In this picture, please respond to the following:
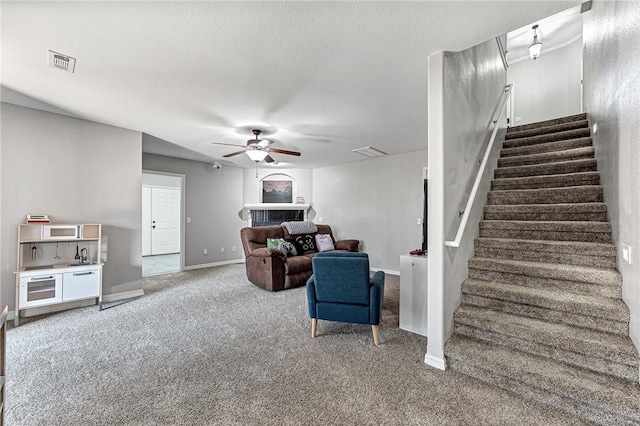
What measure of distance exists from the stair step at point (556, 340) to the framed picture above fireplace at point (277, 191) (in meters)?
5.55

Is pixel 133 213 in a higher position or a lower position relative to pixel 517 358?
higher

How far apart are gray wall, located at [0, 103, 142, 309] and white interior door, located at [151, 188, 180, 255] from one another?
15.0 ft

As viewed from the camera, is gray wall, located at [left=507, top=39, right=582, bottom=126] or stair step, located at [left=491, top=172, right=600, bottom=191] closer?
stair step, located at [left=491, top=172, right=600, bottom=191]

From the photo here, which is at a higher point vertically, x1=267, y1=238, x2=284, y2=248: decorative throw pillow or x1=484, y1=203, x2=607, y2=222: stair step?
x1=484, y1=203, x2=607, y2=222: stair step

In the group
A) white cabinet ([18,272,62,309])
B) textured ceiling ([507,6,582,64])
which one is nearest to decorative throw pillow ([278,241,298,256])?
white cabinet ([18,272,62,309])

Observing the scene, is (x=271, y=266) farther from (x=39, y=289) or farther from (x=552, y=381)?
(x=552, y=381)

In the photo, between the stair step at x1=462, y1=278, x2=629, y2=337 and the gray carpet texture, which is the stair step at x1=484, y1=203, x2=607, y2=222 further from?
the gray carpet texture

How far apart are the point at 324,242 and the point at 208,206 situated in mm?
2946

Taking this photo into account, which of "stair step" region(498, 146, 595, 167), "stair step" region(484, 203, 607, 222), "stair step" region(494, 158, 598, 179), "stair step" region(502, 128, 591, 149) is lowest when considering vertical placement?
"stair step" region(484, 203, 607, 222)

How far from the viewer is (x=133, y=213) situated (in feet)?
13.8

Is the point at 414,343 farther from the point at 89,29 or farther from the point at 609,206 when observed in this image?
the point at 89,29

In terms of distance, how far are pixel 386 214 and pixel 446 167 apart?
373cm

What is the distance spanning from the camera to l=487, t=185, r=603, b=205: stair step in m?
2.83

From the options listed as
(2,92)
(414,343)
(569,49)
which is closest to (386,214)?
(414,343)
